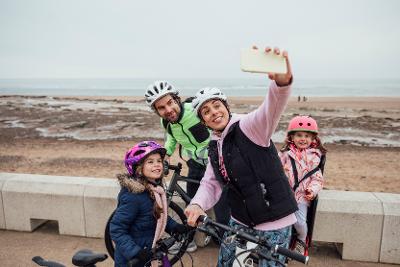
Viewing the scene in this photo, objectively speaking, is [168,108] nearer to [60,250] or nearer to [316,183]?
[316,183]

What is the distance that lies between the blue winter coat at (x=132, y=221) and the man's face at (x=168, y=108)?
3.73 feet

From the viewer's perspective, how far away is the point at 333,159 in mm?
11008

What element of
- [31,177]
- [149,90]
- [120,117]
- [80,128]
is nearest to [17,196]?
[31,177]

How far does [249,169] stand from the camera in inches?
84.0

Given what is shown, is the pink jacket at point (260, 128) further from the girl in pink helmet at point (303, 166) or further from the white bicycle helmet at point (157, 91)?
the white bicycle helmet at point (157, 91)

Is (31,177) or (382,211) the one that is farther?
(31,177)

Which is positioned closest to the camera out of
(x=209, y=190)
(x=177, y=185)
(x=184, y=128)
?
(x=209, y=190)

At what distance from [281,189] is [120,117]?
21360 millimetres

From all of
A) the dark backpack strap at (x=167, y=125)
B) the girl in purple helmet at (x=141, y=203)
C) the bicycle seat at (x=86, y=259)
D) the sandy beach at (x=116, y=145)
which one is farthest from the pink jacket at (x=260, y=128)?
the sandy beach at (x=116, y=145)

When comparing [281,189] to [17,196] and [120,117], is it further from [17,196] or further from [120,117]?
[120,117]

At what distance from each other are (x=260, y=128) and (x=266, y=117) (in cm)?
10

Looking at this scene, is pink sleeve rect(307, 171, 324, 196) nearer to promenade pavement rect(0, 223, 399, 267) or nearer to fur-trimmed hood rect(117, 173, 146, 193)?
promenade pavement rect(0, 223, 399, 267)

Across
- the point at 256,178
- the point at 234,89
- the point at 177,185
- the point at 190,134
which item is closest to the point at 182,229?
the point at 256,178

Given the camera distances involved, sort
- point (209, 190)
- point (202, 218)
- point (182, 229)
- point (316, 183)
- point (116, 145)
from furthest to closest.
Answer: point (116, 145) < point (316, 183) < point (182, 229) < point (209, 190) < point (202, 218)
